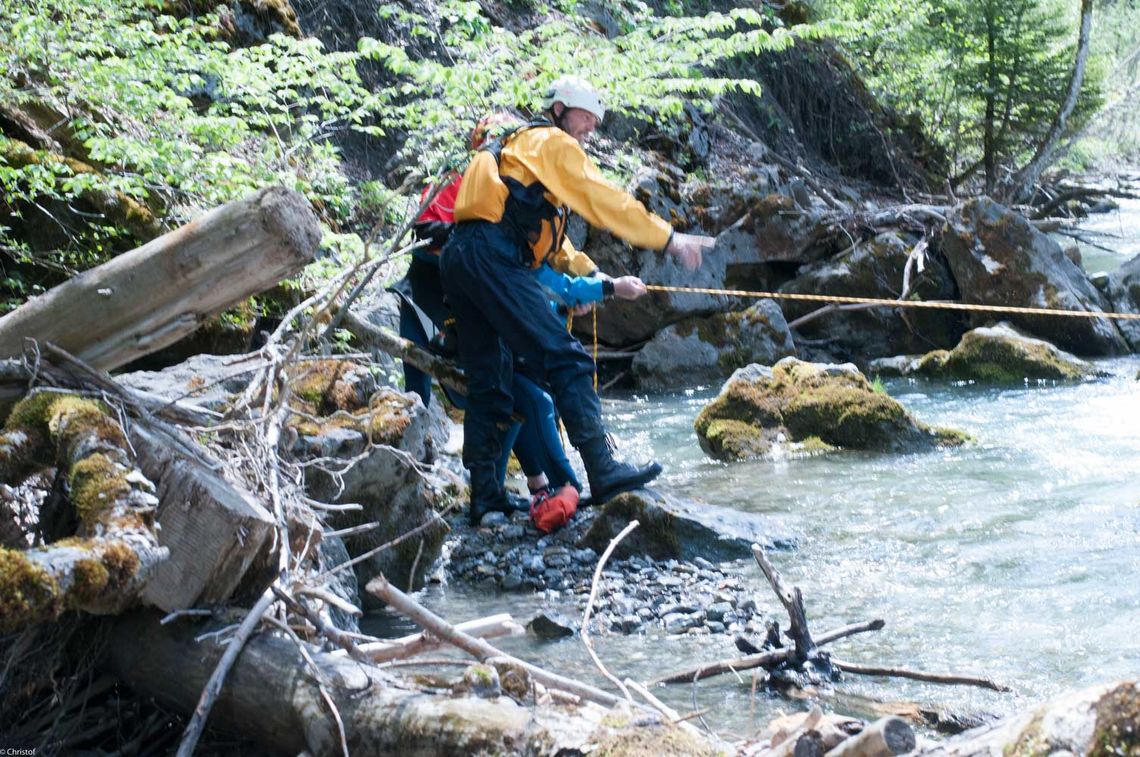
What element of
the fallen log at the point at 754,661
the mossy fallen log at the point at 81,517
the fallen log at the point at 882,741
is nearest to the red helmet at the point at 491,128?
the fallen log at the point at 754,661

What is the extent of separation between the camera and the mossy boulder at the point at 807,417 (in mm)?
9617

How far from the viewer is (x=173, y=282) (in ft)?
12.8

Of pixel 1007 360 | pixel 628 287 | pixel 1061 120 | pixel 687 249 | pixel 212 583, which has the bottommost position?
pixel 1007 360

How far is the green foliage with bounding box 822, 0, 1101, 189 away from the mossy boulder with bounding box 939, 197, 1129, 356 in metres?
5.28

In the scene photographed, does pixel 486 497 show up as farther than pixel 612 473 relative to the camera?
Yes

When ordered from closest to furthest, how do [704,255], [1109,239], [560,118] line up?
[560,118] → [704,255] → [1109,239]

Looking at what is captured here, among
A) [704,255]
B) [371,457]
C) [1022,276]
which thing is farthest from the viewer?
[1022,276]

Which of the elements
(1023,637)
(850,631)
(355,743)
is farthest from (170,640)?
(1023,637)

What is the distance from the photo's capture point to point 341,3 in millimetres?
15219

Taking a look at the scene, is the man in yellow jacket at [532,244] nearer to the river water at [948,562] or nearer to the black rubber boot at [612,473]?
the black rubber boot at [612,473]

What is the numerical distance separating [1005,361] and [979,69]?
9192mm

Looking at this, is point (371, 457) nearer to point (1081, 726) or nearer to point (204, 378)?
point (204, 378)

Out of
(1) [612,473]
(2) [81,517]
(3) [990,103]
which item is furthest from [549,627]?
(3) [990,103]

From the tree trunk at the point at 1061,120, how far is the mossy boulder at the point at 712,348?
7807 millimetres
